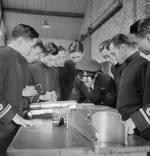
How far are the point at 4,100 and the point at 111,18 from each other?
607 centimetres

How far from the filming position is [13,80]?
220cm

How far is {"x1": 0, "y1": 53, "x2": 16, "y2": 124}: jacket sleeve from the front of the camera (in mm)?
1995

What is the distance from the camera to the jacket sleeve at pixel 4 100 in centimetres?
200

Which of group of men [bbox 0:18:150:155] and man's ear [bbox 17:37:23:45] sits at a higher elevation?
man's ear [bbox 17:37:23:45]

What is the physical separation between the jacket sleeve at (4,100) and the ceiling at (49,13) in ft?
27.9

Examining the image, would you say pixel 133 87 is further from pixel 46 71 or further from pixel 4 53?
pixel 46 71

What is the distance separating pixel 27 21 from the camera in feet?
36.8

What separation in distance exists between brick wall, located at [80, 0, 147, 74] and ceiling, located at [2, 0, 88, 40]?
0.40 metres

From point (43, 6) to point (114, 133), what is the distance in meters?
9.60

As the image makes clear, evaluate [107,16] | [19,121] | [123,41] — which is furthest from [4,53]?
[107,16]

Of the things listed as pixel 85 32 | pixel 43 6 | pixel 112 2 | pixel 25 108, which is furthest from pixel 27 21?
pixel 25 108

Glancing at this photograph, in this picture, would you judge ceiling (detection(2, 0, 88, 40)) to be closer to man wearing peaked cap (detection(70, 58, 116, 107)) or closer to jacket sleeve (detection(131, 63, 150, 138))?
man wearing peaked cap (detection(70, 58, 116, 107))

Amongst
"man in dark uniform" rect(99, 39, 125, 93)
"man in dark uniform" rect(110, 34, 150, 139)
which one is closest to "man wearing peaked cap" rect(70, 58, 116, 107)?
"man in dark uniform" rect(99, 39, 125, 93)

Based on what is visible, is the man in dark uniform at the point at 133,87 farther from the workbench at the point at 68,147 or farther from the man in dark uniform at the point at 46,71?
the man in dark uniform at the point at 46,71
